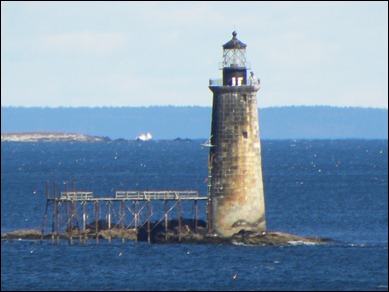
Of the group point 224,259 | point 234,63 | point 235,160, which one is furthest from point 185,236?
point 234,63

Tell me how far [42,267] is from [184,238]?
9.39m

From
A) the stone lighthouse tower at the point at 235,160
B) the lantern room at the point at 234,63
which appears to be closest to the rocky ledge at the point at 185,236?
the stone lighthouse tower at the point at 235,160

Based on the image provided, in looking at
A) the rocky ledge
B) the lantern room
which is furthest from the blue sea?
the lantern room

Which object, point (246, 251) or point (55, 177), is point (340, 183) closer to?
point (55, 177)

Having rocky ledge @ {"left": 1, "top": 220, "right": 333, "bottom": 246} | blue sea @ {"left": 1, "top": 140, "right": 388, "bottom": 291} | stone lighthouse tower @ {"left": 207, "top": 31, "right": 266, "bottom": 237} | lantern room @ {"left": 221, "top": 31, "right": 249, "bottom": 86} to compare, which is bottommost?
blue sea @ {"left": 1, "top": 140, "right": 388, "bottom": 291}

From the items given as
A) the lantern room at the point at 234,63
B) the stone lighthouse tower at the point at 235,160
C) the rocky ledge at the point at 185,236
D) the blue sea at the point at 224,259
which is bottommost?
the blue sea at the point at 224,259

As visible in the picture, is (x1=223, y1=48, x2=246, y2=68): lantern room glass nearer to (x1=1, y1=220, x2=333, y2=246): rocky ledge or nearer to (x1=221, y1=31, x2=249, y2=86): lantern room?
(x1=221, y1=31, x2=249, y2=86): lantern room

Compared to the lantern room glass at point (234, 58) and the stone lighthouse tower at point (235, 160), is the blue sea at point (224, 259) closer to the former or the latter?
the stone lighthouse tower at point (235, 160)

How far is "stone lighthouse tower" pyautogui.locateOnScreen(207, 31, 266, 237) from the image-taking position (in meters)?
67.1

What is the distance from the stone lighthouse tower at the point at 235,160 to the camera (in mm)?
67125

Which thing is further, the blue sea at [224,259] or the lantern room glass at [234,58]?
the lantern room glass at [234,58]

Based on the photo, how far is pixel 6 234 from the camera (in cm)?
7206

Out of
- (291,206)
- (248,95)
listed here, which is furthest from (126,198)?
(291,206)

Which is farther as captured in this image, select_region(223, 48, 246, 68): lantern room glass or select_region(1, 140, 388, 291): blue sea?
select_region(223, 48, 246, 68): lantern room glass
